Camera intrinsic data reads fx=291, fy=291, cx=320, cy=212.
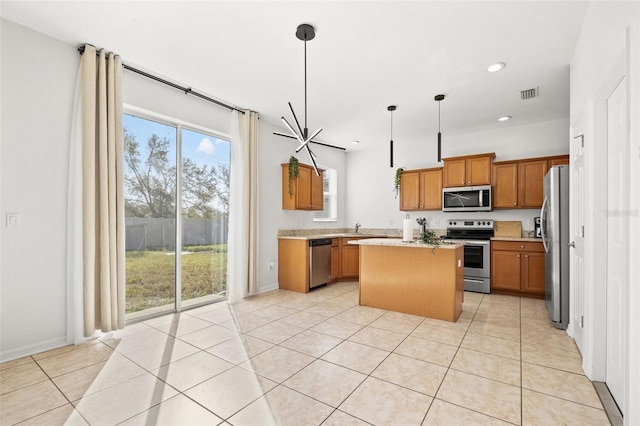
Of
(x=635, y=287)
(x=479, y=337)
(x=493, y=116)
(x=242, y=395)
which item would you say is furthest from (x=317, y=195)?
(x=635, y=287)

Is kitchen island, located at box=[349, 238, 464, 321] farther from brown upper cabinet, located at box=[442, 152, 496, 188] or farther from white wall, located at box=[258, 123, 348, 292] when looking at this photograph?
brown upper cabinet, located at box=[442, 152, 496, 188]

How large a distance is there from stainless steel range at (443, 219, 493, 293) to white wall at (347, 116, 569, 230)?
25 centimetres

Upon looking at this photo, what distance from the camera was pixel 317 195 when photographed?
5.74 m

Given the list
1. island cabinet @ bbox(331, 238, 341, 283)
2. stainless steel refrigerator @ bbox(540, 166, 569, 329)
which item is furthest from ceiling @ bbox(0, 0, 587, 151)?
island cabinet @ bbox(331, 238, 341, 283)

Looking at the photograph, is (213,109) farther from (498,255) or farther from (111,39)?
(498,255)

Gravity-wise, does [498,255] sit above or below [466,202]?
below

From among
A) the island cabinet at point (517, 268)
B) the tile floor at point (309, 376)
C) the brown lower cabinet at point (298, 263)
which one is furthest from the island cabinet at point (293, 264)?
the island cabinet at point (517, 268)

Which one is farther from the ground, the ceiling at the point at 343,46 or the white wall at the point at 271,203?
the ceiling at the point at 343,46

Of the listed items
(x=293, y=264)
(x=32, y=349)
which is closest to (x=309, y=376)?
(x=32, y=349)

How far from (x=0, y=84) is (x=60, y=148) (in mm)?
603

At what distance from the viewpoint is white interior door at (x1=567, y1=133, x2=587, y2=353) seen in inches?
105

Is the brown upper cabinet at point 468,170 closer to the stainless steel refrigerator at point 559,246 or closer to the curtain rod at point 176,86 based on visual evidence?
the stainless steel refrigerator at point 559,246

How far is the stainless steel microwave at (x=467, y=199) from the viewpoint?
5102 mm

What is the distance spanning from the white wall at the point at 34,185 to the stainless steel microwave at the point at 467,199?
5.53 metres
